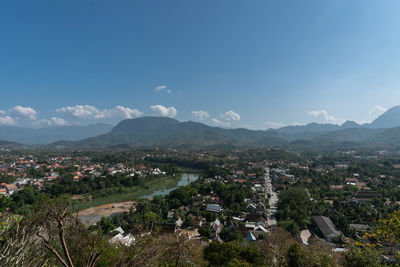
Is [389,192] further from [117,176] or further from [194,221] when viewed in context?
[117,176]

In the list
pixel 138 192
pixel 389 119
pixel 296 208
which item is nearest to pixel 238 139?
pixel 138 192

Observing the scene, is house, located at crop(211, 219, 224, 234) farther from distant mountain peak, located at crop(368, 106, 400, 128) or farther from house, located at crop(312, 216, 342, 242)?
distant mountain peak, located at crop(368, 106, 400, 128)

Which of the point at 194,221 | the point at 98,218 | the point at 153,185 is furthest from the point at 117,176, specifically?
the point at 194,221

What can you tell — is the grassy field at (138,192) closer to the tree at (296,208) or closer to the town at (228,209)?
the town at (228,209)

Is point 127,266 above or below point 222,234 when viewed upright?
above

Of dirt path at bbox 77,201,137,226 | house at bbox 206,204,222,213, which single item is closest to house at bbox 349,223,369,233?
house at bbox 206,204,222,213

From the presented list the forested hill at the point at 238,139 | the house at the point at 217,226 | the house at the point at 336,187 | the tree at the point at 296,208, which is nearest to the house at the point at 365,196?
the house at the point at 336,187
